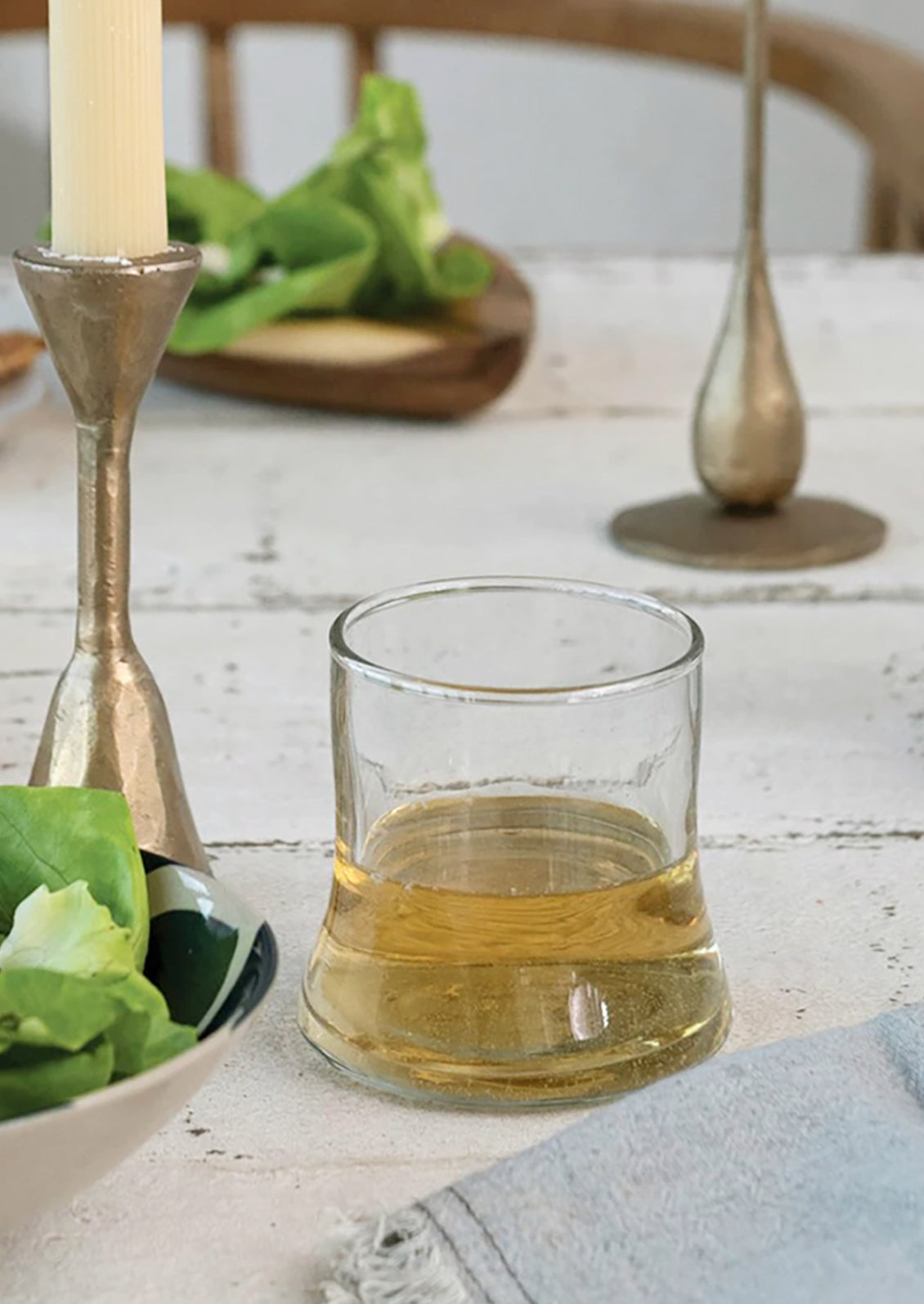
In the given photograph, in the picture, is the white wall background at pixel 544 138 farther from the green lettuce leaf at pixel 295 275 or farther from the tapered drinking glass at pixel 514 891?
the tapered drinking glass at pixel 514 891

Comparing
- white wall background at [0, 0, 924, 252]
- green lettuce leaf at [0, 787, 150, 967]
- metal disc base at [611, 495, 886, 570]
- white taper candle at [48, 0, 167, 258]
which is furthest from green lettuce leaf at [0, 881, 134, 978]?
white wall background at [0, 0, 924, 252]

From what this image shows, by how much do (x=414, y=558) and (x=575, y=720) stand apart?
1.39ft

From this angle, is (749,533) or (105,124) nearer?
(105,124)

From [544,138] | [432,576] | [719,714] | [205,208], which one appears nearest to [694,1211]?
[719,714]

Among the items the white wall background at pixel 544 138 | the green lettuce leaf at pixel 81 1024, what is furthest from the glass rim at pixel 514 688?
the white wall background at pixel 544 138

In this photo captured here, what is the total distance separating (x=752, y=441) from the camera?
0.86m

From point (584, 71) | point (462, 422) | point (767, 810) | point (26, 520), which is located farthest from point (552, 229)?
point (767, 810)

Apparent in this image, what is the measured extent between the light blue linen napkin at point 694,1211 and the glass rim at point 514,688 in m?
0.08

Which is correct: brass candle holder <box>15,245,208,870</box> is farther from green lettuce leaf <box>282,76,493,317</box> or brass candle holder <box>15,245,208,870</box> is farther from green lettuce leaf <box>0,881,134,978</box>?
green lettuce leaf <box>282,76,493,317</box>

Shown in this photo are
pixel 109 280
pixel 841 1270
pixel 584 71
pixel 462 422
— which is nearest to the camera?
pixel 841 1270

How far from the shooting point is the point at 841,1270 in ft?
1.19

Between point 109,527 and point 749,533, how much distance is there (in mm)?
421

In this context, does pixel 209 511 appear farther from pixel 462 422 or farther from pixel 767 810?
pixel 767 810

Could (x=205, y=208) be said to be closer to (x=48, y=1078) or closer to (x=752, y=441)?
(x=752, y=441)
